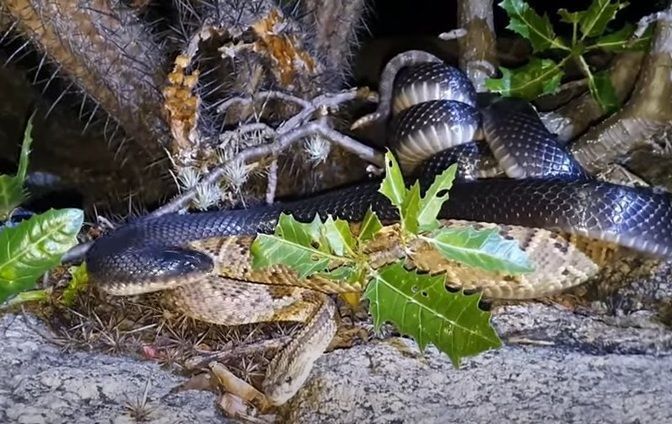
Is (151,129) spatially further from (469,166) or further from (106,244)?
(469,166)

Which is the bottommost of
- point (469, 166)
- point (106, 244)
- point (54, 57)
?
point (106, 244)

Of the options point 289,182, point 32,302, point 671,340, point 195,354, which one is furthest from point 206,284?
point 671,340

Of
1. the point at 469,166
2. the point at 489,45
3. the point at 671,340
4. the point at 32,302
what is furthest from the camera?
the point at 489,45

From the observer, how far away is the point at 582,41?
144 inches

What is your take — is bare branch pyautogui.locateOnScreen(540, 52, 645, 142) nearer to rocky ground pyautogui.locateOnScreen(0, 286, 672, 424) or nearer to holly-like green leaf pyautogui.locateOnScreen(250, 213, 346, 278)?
rocky ground pyautogui.locateOnScreen(0, 286, 672, 424)

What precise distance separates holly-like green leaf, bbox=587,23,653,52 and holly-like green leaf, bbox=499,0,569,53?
0.53 ft

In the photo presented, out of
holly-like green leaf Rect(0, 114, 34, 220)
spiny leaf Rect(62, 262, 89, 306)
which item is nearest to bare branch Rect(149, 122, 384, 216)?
spiny leaf Rect(62, 262, 89, 306)

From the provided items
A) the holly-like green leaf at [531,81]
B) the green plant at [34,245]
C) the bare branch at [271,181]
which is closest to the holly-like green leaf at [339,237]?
the green plant at [34,245]

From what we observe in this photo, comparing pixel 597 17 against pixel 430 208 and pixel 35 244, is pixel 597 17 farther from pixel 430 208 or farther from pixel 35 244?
pixel 35 244

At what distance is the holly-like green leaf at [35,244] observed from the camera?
9.12ft

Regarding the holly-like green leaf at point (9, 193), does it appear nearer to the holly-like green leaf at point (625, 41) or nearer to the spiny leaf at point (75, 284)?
the spiny leaf at point (75, 284)

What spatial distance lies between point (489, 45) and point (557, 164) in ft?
3.33

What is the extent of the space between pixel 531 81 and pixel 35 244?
2200 mm

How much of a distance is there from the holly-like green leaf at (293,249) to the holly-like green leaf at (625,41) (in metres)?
1.61
